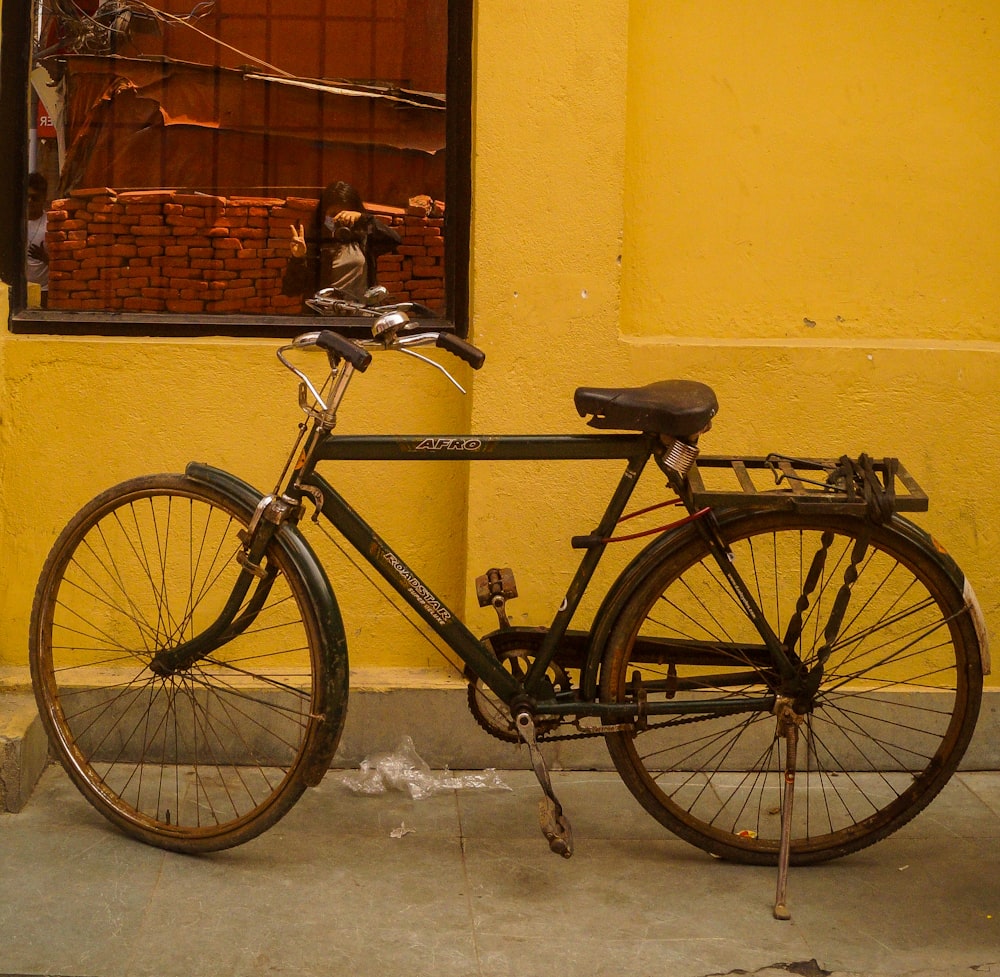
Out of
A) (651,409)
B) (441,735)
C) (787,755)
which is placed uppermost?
(651,409)

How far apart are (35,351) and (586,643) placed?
6.33ft

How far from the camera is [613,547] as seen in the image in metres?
4.33

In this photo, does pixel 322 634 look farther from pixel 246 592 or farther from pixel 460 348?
pixel 460 348

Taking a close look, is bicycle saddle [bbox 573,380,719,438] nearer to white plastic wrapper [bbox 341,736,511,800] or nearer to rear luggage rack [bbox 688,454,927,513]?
rear luggage rack [bbox 688,454,927,513]

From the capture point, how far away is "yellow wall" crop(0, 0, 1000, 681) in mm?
4215

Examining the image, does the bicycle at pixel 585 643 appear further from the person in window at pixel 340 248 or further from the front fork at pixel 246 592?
the person in window at pixel 340 248

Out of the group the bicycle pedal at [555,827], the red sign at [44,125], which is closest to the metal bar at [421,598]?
the bicycle pedal at [555,827]

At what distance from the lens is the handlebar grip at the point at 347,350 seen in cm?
344

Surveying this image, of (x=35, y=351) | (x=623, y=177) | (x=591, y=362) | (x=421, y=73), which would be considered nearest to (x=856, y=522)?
(x=591, y=362)

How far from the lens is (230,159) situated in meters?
4.43

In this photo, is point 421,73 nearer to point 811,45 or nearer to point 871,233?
point 811,45

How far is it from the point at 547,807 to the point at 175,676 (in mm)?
1232

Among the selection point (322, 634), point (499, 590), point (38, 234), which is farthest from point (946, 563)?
point (38, 234)

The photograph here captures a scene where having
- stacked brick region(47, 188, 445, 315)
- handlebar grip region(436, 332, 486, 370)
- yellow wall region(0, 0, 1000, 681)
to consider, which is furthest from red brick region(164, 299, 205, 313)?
handlebar grip region(436, 332, 486, 370)
